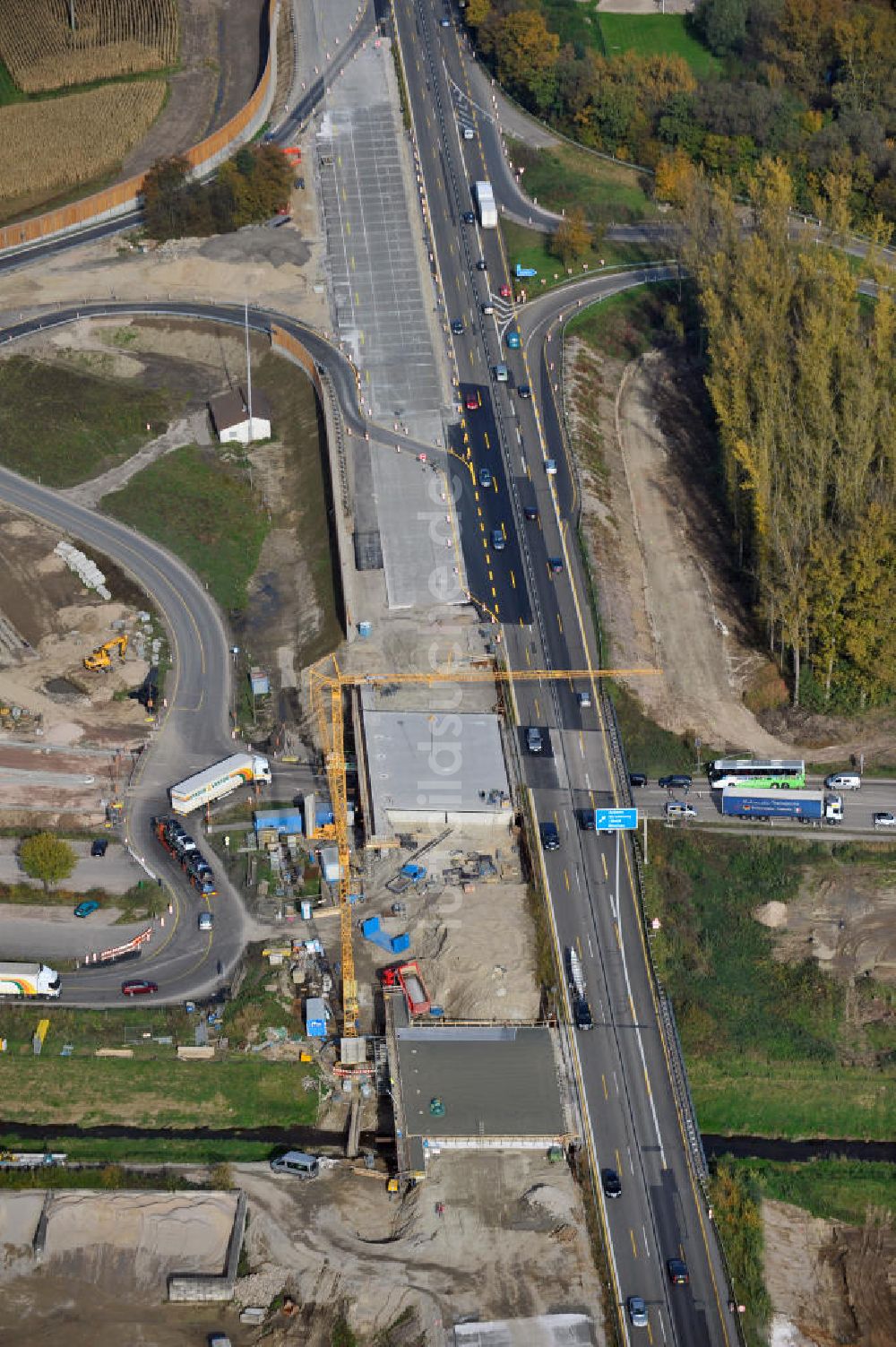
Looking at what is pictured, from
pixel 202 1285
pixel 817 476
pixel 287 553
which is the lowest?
pixel 202 1285

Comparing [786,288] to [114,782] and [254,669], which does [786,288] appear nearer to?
[254,669]

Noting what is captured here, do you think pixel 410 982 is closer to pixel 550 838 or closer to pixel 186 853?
pixel 550 838

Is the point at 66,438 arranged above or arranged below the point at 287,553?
above

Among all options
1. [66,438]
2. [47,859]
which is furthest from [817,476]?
[66,438]

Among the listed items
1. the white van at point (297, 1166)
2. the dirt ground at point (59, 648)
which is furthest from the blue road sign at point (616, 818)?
the dirt ground at point (59, 648)

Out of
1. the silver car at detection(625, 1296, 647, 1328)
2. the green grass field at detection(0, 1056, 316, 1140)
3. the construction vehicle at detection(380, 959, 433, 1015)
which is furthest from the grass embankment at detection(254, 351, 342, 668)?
the silver car at detection(625, 1296, 647, 1328)

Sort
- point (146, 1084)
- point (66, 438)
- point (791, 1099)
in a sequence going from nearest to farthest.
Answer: point (146, 1084), point (791, 1099), point (66, 438)

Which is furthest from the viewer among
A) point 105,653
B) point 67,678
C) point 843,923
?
point 105,653

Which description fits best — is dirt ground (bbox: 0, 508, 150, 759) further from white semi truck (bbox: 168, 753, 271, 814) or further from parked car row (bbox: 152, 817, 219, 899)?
parked car row (bbox: 152, 817, 219, 899)

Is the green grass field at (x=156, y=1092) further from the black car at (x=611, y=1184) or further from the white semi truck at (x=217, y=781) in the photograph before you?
the white semi truck at (x=217, y=781)
